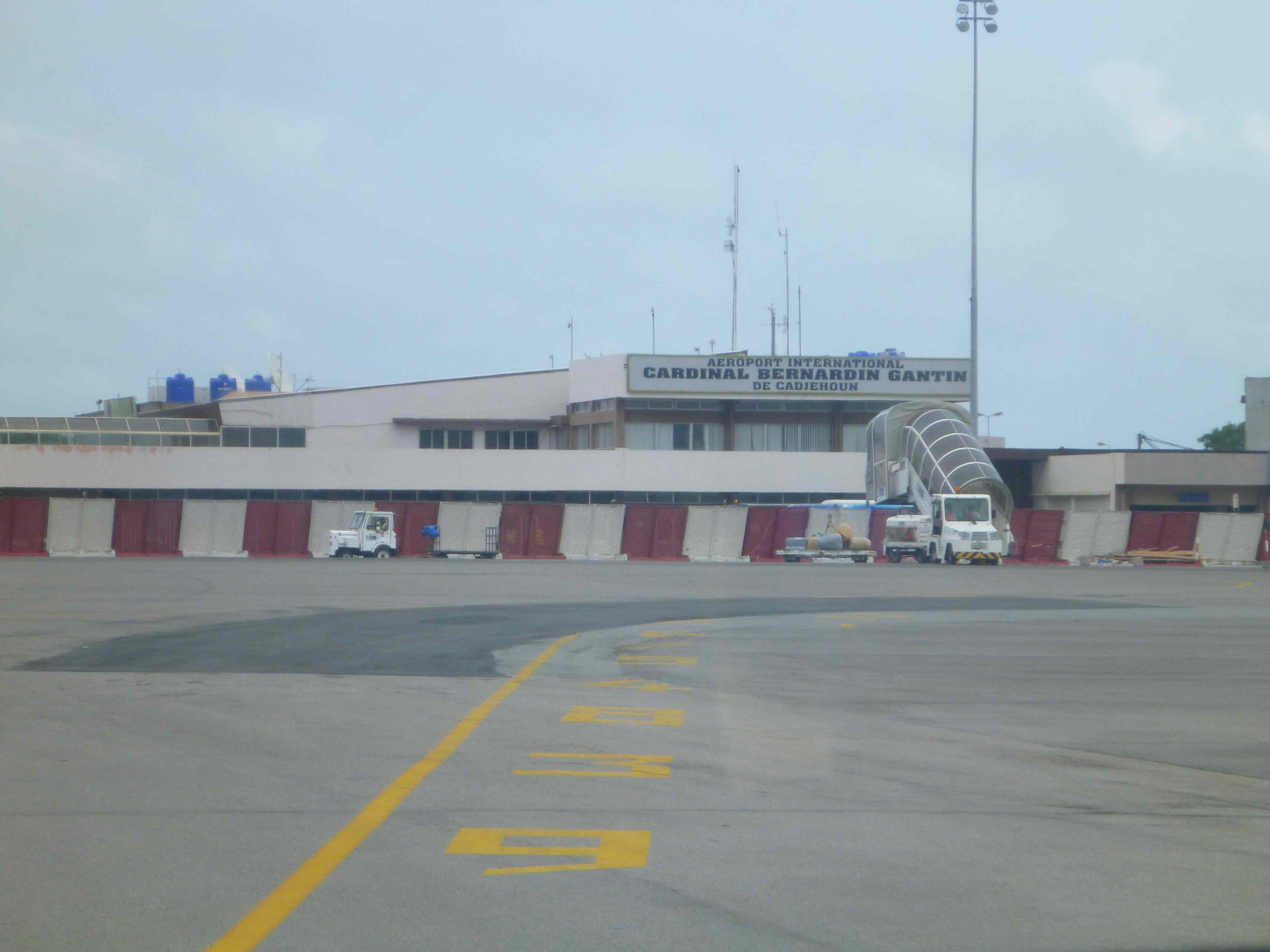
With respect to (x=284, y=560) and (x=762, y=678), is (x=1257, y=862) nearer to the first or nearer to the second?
(x=762, y=678)

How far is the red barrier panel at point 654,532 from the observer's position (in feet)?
162

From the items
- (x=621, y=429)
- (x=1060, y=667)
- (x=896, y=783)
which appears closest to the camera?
(x=896, y=783)

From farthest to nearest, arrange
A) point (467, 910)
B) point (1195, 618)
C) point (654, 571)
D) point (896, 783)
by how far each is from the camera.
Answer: point (654, 571), point (1195, 618), point (896, 783), point (467, 910)

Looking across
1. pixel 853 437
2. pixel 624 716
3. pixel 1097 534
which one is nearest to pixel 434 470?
pixel 853 437

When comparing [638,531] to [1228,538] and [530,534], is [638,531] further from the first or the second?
[1228,538]

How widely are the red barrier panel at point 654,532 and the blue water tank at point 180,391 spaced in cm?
5681

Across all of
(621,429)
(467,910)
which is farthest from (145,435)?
(467,910)

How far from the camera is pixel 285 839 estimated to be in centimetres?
659

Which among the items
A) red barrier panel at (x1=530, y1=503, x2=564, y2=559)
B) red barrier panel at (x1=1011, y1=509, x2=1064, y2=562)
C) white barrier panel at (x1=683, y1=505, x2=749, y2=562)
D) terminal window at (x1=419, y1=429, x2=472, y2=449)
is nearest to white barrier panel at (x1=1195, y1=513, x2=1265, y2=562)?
red barrier panel at (x1=1011, y1=509, x2=1064, y2=562)

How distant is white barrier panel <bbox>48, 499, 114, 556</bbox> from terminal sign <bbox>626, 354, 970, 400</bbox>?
26434 mm

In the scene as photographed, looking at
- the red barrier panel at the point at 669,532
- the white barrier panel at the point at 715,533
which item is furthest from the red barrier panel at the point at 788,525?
the red barrier panel at the point at 669,532

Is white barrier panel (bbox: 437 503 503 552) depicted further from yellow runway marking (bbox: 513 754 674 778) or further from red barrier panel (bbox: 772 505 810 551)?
yellow runway marking (bbox: 513 754 674 778)

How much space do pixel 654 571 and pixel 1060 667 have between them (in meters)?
23.6

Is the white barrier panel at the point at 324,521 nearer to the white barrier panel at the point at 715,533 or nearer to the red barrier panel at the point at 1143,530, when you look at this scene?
the white barrier panel at the point at 715,533
